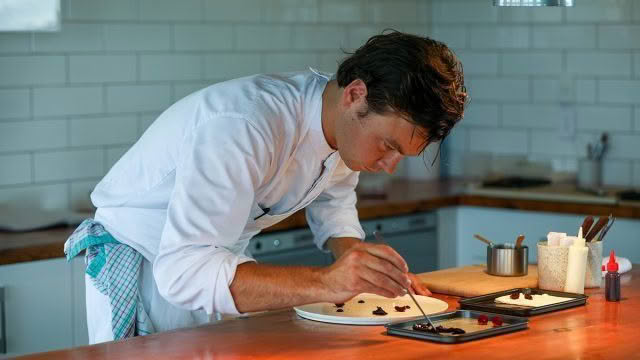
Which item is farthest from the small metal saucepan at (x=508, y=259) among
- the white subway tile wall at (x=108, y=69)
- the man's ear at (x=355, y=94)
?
the white subway tile wall at (x=108, y=69)

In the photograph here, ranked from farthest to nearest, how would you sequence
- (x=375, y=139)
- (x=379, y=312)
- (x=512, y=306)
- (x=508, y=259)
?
(x=508, y=259) → (x=512, y=306) → (x=379, y=312) → (x=375, y=139)

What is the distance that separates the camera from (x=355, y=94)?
288 cm

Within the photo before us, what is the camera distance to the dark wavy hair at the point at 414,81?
2775mm

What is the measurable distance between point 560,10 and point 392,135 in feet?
11.1

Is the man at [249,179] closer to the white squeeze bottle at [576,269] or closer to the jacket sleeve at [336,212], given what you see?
the jacket sleeve at [336,212]

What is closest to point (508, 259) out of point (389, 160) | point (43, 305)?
point (389, 160)

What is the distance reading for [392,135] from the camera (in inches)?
112

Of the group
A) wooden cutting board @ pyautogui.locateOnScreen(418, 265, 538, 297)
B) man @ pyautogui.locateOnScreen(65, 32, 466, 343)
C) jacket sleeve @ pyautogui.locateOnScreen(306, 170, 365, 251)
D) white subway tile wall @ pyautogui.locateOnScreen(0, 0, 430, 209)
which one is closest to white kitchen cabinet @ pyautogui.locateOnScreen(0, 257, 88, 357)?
white subway tile wall @ pyautogui.locateOnScreen(0, 0, 430, 209)

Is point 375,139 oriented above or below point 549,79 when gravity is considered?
below

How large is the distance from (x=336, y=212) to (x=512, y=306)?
0.68 metres

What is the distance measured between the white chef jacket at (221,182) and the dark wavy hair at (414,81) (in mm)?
251

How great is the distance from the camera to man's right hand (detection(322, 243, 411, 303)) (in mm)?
2717

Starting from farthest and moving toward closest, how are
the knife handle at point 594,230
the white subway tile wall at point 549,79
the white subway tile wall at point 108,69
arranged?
the white subway tile wall at point 549,79, the white subway tile wall at point 108,69, the knife handle at point 594,230

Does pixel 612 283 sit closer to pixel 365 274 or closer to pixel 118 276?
pixel 365 274
